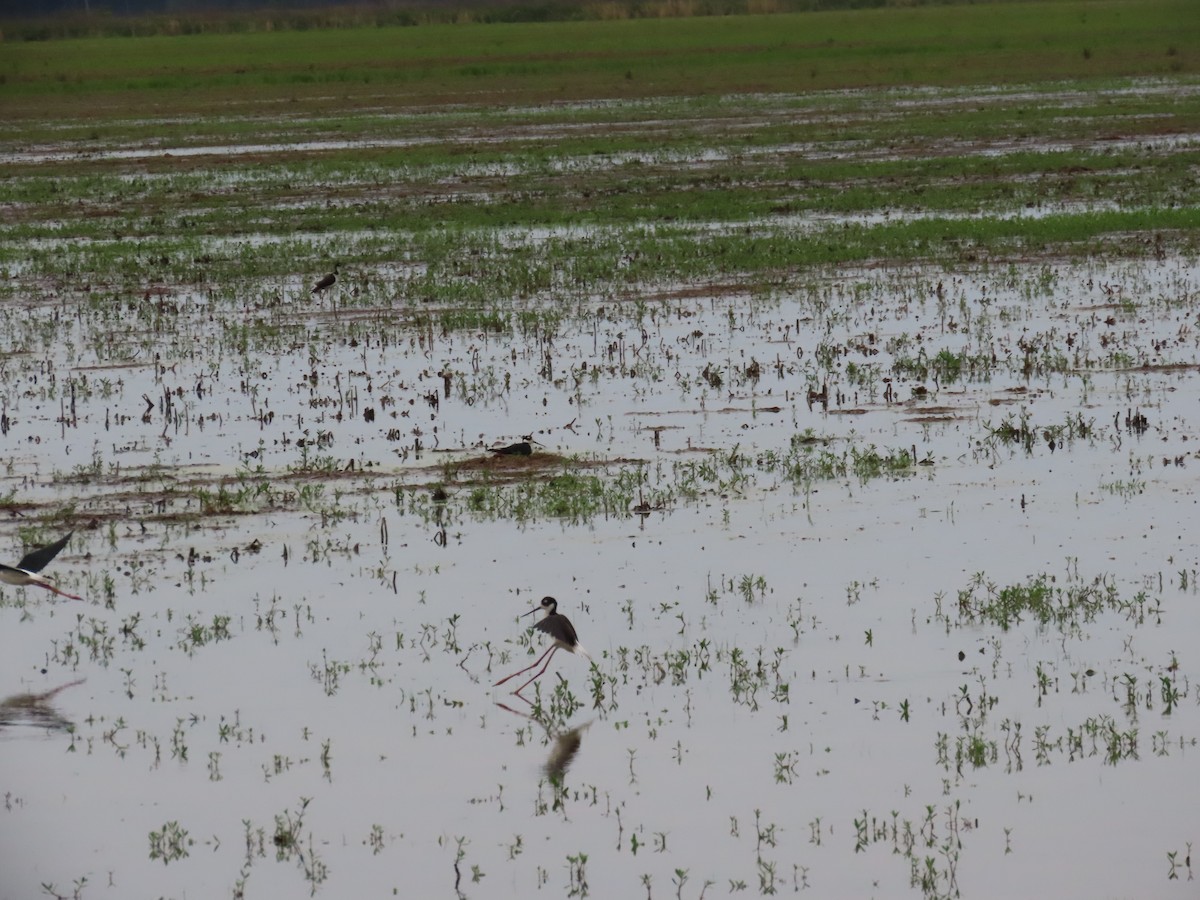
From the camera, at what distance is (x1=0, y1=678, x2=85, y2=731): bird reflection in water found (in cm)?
808

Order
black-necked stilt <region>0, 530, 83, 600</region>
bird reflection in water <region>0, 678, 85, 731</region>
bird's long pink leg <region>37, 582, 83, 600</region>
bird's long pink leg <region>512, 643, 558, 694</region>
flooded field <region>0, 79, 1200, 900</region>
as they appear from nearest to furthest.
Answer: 1. flooded field <region>0, 79, 1200, 900</region>
2. bird reflection in water <region>0, 678, 85, 731</region>
3. bird's long pink leg <region>512, 643, 558, 694</region>
4. black-necked stilt <region>0, 530, 83, 600</region>
5. bird's long pink leg <region>37, 582, 83, 600</region>

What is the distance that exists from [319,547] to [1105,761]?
→ 502 centimetres

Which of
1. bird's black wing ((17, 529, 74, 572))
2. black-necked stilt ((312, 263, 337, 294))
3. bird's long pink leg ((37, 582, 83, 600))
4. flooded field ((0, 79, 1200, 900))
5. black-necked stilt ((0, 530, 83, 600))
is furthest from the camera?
black-necked stilt ((312, 263, 337, 294))

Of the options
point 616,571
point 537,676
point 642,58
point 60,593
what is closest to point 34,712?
point 60,593

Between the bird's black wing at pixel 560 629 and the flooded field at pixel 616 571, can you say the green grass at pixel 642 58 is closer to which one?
the flooded field at pixel 616 571

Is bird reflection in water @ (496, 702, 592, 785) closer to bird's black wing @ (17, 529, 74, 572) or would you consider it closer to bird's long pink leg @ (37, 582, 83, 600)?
bird's long pink leg @ (37, 582, 83, 600)

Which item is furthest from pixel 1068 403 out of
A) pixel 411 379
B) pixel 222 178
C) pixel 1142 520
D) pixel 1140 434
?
pixel 222 178

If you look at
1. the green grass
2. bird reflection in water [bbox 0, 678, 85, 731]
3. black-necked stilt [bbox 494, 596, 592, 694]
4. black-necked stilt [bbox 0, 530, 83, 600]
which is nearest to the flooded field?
bird reflection in water [bbox 0, 678, 85, 731]

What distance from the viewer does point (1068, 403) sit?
13.7m

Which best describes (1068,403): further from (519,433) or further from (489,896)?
(489,896)

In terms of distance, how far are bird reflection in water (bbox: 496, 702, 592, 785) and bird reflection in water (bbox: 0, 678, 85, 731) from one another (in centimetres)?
191

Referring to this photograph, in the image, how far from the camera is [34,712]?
27.0 feet

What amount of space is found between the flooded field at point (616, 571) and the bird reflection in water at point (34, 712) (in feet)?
0.06

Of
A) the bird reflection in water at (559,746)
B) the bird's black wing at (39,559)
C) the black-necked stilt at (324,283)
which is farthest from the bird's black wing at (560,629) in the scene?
the black-necked stilt at (324,283)
